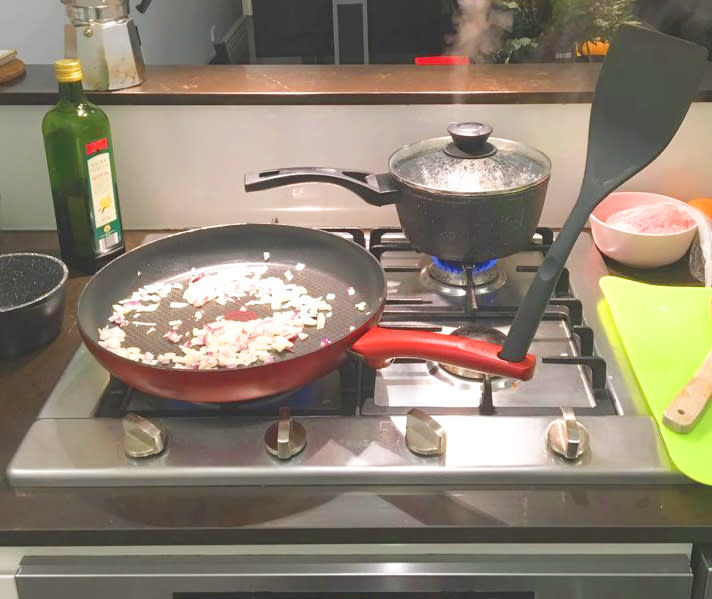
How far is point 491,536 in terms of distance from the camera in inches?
30.7

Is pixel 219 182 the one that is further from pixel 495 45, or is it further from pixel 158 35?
pixel 158 35

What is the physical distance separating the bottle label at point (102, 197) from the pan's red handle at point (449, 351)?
1.76 feet

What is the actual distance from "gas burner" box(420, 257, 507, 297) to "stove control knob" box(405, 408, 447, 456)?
0.35 meters

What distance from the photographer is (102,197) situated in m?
1.20

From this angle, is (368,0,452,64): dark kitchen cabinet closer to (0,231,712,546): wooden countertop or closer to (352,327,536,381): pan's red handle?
(352,327,536,381): pan's red handle

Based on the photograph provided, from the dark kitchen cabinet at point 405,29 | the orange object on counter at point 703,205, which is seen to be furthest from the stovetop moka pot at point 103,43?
the dark kitchen cabinet at point 405,29

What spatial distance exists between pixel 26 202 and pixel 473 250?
786 mm

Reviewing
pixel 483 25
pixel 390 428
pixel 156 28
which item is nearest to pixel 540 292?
pixel 390 428

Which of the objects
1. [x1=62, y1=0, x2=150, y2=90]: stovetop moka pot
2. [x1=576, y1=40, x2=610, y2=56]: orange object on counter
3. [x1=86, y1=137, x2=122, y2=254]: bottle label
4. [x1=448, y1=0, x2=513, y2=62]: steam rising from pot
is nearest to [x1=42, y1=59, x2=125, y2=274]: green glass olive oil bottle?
[x1=86, y1=137, x2=122, y2=254]: bottle label

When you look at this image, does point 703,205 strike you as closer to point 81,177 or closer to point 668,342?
point 668,342

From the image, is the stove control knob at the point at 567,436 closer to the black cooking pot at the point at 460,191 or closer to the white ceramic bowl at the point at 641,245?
the black cooking pot at the point at 460,191

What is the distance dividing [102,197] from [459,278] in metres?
0.54

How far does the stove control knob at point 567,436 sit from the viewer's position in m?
0.83

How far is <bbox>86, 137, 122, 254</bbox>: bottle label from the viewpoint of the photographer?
46.4 inches
